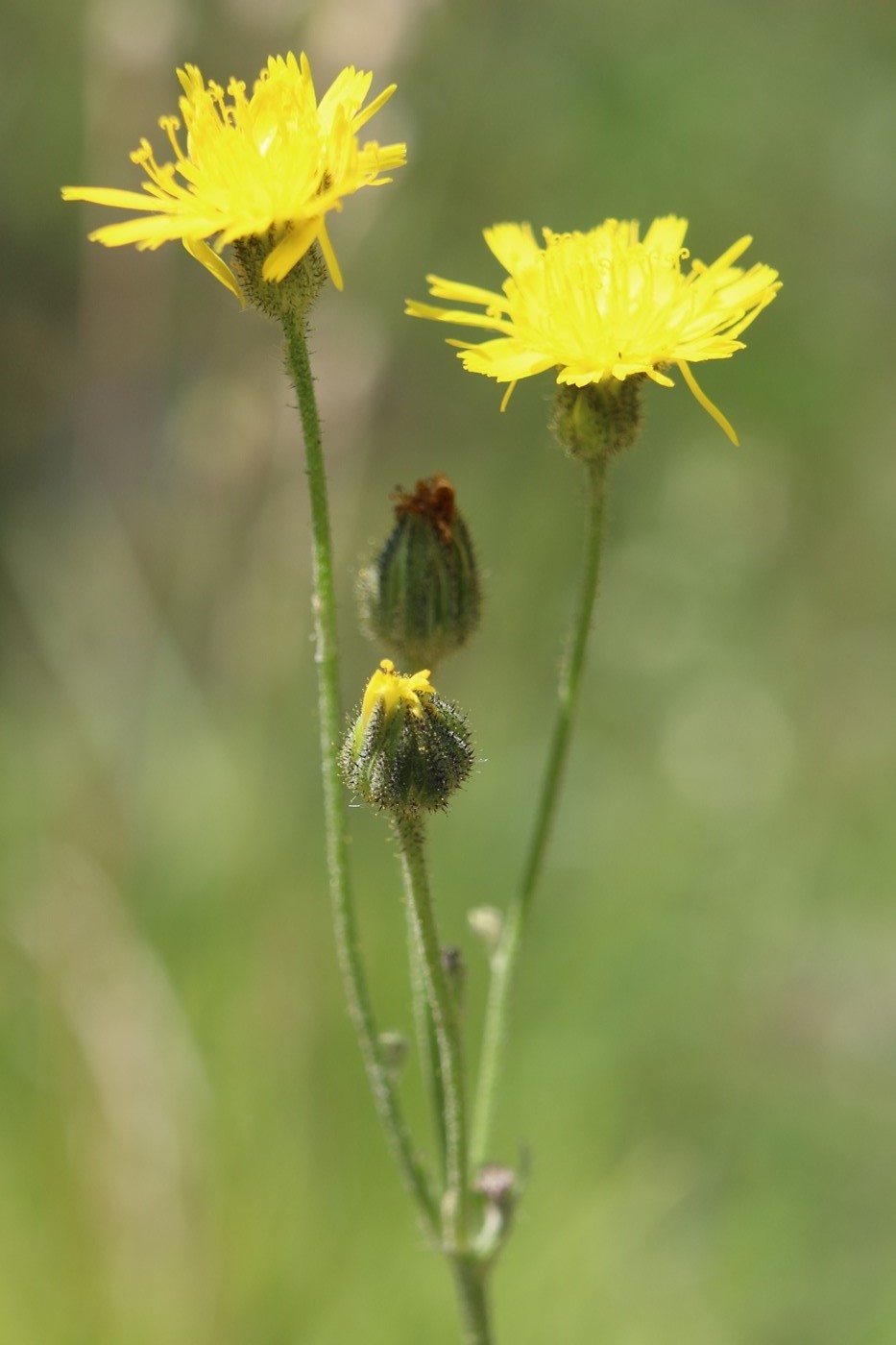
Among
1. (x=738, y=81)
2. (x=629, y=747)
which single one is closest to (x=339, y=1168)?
(x=629, y=747)

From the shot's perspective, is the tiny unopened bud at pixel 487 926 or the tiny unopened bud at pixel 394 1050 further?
the tiny unopened bud at pixel 487 926

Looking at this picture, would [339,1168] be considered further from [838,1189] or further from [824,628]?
[824,628]

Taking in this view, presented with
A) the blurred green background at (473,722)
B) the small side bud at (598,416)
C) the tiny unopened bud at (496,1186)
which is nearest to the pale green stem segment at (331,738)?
the tiny unopened bud at (496,1186)

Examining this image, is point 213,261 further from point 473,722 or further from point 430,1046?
point 473,722

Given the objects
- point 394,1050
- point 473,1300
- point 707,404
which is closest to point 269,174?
point 707,404

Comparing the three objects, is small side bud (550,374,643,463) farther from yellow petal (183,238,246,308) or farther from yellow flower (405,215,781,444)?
yellow petal (183,238,246,308)

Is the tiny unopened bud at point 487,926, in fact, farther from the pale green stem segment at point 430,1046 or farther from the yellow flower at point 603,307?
the yellow flower at point 603,307
